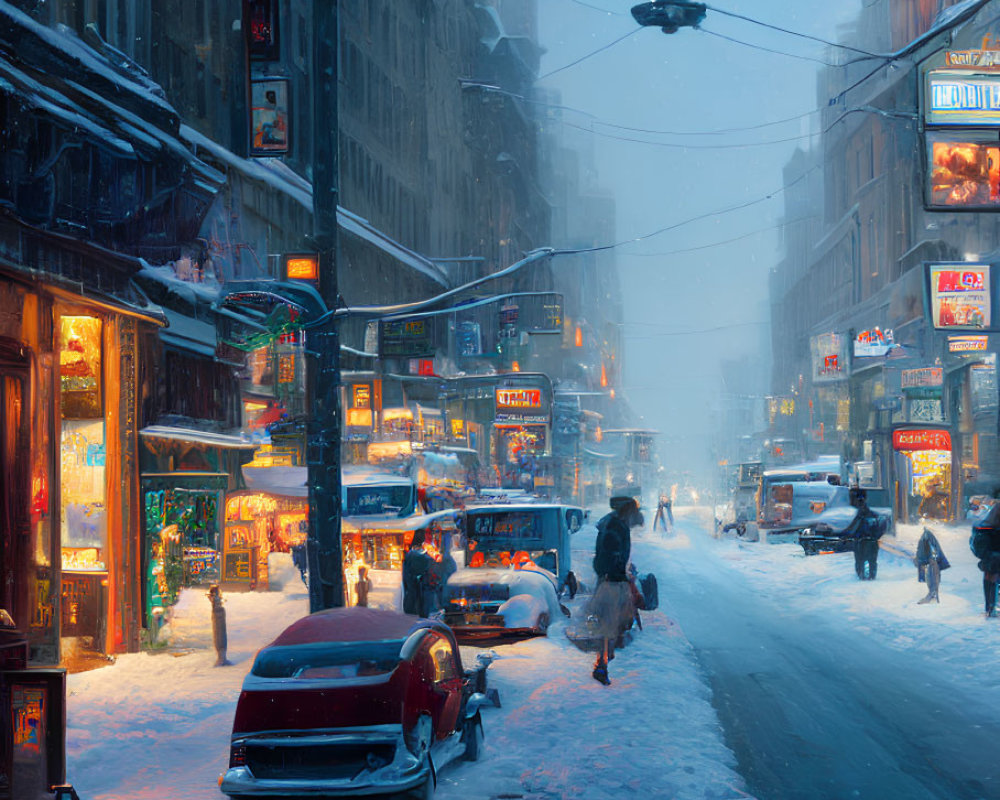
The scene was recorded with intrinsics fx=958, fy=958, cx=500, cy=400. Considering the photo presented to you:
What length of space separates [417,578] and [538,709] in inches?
220

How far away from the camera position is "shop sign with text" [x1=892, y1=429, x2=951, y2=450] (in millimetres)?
37375

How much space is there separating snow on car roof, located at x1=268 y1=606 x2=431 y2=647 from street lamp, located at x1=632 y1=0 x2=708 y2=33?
32.9ft

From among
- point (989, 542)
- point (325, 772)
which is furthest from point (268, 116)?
point (989, 542)

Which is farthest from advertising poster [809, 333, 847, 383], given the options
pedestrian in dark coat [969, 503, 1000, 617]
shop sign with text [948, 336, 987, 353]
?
pedestrian in dark coat [969, 503, 1000, 617]

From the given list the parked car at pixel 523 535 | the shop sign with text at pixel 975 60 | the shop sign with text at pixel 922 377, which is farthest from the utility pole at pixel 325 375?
the shop sign with text at pixel 922 377

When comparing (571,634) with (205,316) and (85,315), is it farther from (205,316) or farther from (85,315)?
(205,316)

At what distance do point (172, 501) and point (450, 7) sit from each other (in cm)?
4808

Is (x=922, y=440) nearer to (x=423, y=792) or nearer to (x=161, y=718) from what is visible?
(x=161, y=718)

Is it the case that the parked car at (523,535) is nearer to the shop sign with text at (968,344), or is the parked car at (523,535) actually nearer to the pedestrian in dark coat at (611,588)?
the pedestrian in dark coat at (611,588)

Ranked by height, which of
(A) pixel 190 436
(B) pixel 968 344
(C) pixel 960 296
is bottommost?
(A) pixel 190 436

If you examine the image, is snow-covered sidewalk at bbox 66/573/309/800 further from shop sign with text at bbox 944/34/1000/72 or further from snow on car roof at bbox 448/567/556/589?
shop sign with text at bbox 944/34/1000/72

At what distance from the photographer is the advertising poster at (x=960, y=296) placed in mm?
29734

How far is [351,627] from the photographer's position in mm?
7816

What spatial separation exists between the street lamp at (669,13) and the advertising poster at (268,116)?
5.59 metres
